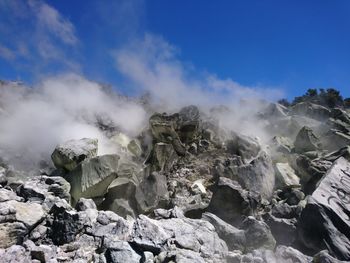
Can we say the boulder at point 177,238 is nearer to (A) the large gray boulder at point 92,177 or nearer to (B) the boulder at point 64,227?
(B) the boulder at point 64,227

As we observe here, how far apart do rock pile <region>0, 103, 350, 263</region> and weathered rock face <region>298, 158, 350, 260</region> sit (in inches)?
1.0

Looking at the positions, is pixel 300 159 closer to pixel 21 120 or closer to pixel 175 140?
pixel 175 140

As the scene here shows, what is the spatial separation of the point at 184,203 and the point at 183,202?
0.40ft

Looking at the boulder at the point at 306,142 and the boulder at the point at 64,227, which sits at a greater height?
the boulder at the point at 306,142

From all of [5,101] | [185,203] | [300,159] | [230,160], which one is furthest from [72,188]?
[5,101]

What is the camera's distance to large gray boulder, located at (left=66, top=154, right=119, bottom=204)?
14117 millimetres

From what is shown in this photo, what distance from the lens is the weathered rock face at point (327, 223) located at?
30.4 ft

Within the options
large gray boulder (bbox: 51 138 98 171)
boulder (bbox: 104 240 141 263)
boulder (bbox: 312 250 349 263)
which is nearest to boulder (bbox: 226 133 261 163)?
large gray boulder (bbox: 51 138 98 171)

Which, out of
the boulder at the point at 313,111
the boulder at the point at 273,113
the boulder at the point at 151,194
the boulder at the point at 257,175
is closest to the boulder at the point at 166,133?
the boulder at the point at 257,175

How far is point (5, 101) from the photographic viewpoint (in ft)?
85.2

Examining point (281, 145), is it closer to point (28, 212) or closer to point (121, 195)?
point (121, 195)

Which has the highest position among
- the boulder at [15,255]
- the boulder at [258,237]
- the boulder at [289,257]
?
the boulder at [15,255]

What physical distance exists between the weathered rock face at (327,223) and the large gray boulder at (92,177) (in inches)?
290

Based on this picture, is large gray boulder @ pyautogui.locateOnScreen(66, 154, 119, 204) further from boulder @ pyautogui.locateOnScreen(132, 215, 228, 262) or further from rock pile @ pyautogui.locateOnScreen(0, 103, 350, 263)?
boulder @ pyautogui.locateOnScreen(132, 215, 228, 262)
